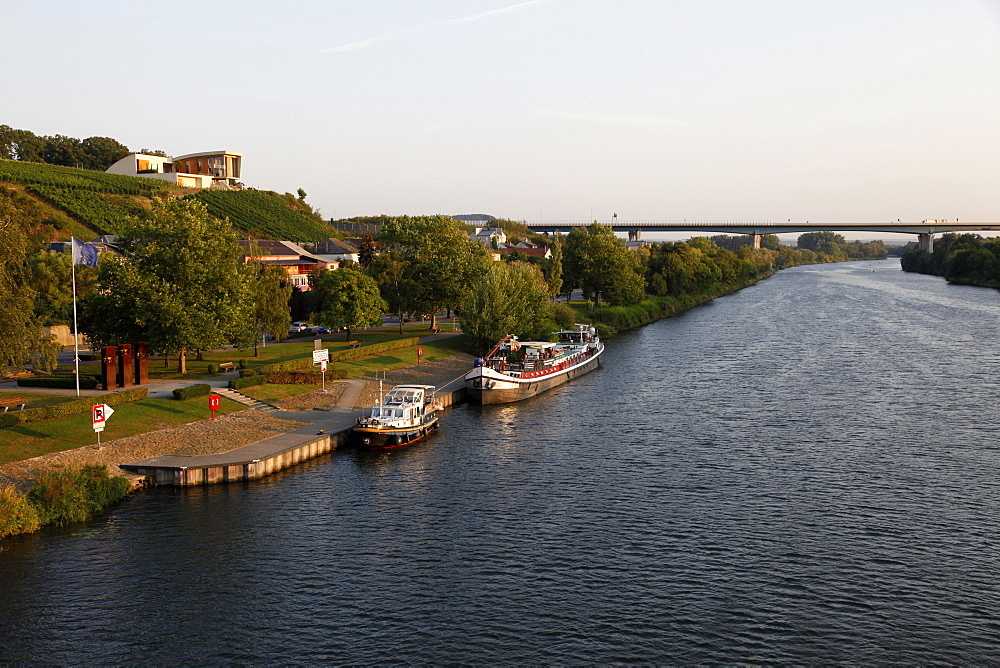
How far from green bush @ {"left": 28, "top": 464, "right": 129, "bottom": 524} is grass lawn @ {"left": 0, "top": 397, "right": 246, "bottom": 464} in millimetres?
3547

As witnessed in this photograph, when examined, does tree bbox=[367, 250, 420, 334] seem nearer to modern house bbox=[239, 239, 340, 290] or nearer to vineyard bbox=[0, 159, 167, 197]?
modern house bbox=[239, 239, 340, 290]

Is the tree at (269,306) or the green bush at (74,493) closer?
the green bush at (74,493)

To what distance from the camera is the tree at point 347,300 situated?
8725cm

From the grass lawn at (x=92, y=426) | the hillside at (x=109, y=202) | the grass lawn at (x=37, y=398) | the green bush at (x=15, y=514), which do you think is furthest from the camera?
the hillside at (x=109, y=202)

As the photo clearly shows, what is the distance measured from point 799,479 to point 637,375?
128 feet

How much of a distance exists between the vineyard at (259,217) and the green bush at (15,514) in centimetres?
13213

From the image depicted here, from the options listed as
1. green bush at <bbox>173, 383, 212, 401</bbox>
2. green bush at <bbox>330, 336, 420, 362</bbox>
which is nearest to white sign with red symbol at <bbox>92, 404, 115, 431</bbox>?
green bush at <bbox>173, 383, 212, 401</bbox>

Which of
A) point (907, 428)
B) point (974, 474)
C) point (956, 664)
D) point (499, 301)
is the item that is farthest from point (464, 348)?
point (956, 664)

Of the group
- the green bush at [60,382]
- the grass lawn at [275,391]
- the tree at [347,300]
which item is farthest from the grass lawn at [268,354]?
the grass lawn at [275,391]

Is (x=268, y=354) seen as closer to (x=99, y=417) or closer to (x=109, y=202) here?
(x=99, y=417)

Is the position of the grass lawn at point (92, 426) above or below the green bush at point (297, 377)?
below

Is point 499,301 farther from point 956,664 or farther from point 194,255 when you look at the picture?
point 956,664

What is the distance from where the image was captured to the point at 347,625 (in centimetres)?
3073

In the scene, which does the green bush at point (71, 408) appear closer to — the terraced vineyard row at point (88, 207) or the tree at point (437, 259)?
the tree at point (437, 259)
